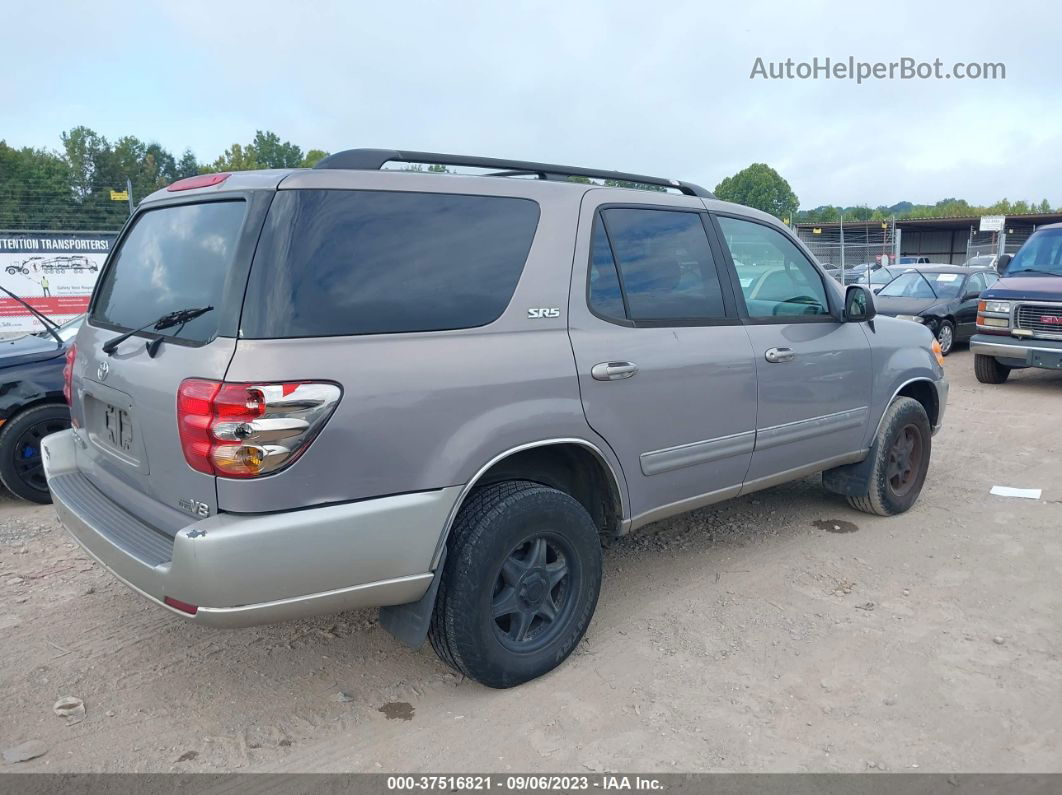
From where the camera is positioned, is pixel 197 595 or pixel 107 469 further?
pixel 107 469

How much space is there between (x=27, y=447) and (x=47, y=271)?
9.62 metres

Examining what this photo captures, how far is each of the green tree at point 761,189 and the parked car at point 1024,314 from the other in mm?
68010

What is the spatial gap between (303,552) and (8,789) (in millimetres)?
1236

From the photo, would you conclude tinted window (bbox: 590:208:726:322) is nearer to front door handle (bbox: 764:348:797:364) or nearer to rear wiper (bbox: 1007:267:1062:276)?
front door handle (bbox: 764:348:797:364)

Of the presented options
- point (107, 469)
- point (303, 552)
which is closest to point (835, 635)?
point (303, 552)

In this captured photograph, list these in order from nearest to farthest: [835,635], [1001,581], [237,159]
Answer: [835,635] < [1001,581] < [237,159]

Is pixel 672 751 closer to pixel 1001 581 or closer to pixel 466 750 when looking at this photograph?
pixel 466 750

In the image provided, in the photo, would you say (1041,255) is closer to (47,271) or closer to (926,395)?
(926,395)

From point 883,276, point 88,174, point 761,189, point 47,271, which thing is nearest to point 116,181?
point 88,174

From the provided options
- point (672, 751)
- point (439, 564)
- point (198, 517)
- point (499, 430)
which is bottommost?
point (672, 751)

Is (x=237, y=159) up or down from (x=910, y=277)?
up

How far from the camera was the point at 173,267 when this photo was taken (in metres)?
2.96

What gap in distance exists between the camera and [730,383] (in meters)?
3.77

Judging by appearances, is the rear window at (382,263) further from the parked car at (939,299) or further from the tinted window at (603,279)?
the parked car at (939,299)
